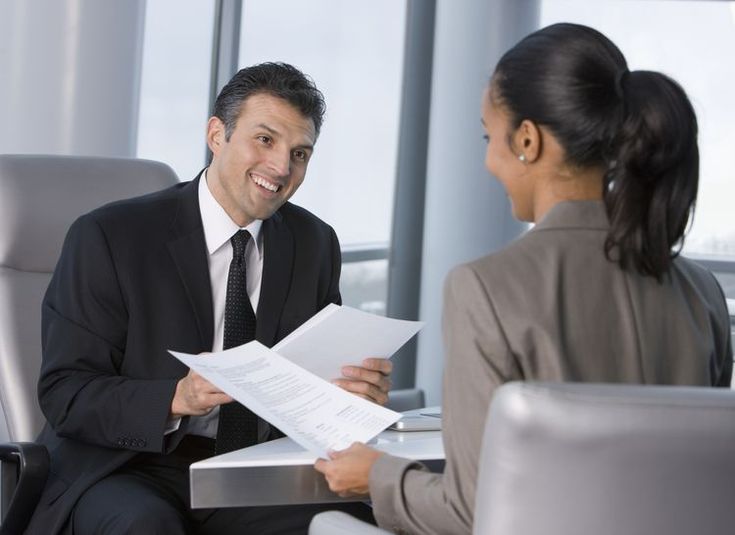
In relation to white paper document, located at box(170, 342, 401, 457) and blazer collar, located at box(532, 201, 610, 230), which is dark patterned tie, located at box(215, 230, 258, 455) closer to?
white paper document, located at box(170, 342, 401, 457)

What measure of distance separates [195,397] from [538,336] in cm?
91

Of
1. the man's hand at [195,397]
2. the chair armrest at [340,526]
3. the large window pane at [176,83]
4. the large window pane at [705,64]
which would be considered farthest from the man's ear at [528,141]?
the large window pane at [705,64]

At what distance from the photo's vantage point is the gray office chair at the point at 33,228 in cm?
263

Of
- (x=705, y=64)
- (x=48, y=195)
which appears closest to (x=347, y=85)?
(x=705, y=64)

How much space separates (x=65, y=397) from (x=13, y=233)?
624 mm

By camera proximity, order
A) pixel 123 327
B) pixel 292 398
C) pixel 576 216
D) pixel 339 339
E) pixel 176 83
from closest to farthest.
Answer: pixel 576 216
pixel 292 398
pixel 339 339
pixel 123 327
pixel 176 83

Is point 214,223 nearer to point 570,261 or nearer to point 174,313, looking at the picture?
point 174,313

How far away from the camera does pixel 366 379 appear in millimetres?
2170

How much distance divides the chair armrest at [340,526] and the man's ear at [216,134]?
1.26 meters

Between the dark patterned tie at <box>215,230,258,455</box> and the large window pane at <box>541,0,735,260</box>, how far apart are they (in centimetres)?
309

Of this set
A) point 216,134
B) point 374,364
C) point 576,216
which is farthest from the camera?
point 216,134

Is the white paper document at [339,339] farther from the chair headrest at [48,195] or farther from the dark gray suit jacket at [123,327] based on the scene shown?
the chair headrest at [48,195]

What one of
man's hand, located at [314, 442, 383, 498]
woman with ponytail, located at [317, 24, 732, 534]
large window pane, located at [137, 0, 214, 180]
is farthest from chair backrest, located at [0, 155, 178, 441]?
large window pane, located at [137, 0, 214, 180]

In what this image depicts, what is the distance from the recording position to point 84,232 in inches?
96.5
